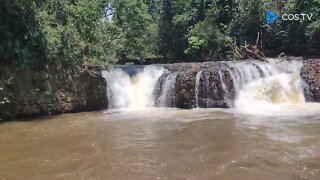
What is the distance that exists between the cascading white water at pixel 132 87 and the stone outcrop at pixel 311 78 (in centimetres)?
509

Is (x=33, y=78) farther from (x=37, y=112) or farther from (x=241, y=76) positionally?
(x=241, y=76)

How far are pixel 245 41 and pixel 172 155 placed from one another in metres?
14.5

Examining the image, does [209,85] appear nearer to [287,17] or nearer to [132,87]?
[132,87]

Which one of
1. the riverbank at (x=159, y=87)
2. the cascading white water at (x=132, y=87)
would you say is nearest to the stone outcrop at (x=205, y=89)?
the riverbank at (x=159, y=87)

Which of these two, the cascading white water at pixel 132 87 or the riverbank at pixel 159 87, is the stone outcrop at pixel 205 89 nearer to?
the riverbank at pixel 159 87

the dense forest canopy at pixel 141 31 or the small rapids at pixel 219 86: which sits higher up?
the dense forest canopy at pixel 141 31

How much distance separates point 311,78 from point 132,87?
6291mm

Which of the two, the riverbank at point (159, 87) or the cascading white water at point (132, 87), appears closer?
the riverbank at point (159, 87)

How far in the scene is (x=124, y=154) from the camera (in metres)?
6.90

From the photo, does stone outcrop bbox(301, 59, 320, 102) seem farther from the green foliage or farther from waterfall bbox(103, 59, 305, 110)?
the green foliage

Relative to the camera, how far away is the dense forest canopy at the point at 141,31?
11.9 m

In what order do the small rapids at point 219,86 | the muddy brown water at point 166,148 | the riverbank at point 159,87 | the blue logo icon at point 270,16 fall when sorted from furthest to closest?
the blue logo icon at point 270,16 → the small rapids at point 219,86 → the riverbank at point 159,87 → the muddy brown water at point 166,148

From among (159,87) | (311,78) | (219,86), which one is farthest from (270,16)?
(159,87)

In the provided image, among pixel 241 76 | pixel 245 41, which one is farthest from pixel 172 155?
pixel 245 41
